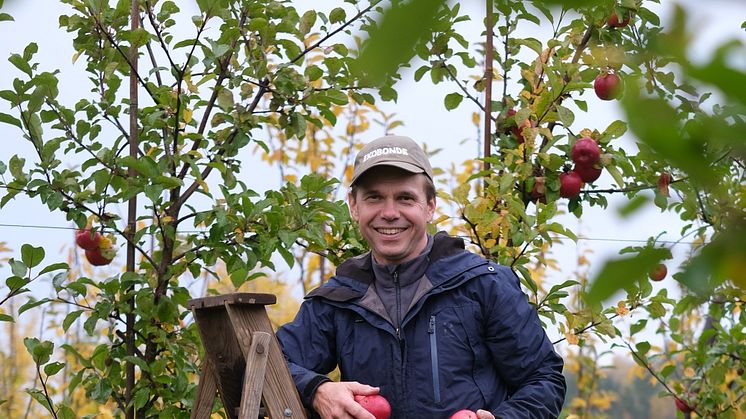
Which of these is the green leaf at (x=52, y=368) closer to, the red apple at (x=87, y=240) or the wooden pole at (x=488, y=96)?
the red apple at (x=87, y=240)

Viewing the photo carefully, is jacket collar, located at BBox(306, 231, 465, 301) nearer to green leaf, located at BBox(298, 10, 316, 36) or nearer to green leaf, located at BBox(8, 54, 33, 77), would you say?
green leaf, located at BBox(298, 10, 316, 36)

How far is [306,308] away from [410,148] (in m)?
0.48

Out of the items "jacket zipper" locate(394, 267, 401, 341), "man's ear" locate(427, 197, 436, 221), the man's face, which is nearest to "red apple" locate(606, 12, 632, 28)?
"man's ear" locate(427, 197, 436, 221)

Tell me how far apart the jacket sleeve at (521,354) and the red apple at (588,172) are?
932 mm

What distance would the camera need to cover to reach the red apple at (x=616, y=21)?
3414mm

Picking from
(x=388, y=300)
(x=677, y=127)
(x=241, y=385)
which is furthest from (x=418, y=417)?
(x=677, y=127)

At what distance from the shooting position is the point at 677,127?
0.38m

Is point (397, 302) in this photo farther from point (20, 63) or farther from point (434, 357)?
point (20, 63)

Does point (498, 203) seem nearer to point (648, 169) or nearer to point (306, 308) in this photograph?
point (648, 169)

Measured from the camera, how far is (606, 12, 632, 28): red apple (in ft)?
11.2

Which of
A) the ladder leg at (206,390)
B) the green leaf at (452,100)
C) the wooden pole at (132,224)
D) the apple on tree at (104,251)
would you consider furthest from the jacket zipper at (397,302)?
the green leaf at (452,100)

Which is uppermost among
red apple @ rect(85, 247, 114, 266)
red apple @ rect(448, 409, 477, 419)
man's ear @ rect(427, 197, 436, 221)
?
red apple @ rect(85, 247, 114, 266)

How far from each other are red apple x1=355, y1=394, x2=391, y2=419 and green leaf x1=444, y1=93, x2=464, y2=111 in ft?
5.53

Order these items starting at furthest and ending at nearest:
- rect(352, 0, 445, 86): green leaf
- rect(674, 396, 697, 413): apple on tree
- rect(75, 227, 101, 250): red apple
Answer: rect(674, 396, 697, 413): apple on tree, rect(75, 227, 101, 250): red apple, rect(352, 0, 445, 86): green leaf
